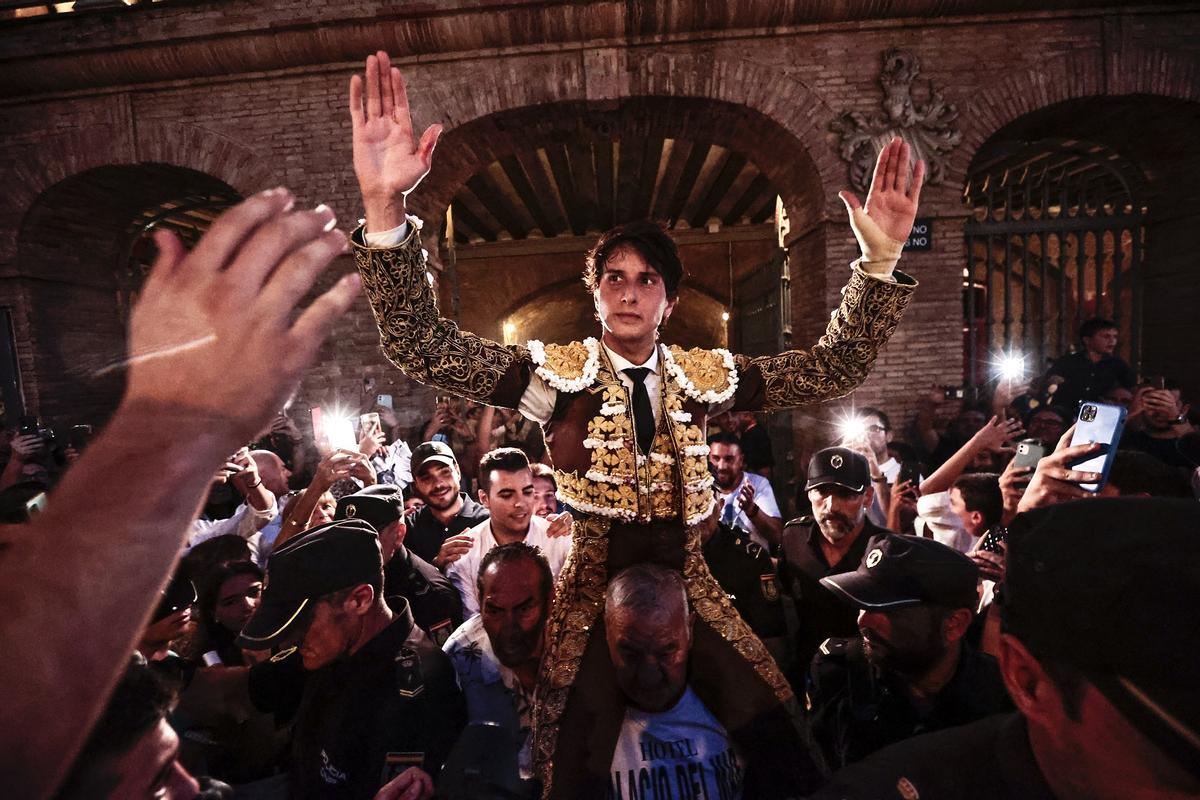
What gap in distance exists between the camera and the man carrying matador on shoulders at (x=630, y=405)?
1.79 m

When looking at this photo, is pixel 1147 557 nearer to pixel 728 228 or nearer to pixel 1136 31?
pixel 1136 31

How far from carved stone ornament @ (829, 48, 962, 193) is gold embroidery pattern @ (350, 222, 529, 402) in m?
6.38

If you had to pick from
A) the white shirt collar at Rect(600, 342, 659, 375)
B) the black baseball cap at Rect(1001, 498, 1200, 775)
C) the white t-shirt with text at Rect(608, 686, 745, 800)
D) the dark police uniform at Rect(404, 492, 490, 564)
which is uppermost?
the white shirt collar at Rect(600, 342, 659, 375)

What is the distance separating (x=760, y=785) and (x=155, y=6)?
371 inches

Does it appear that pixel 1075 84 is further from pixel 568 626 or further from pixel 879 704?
pixel 568 626

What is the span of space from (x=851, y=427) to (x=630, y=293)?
5.04 m

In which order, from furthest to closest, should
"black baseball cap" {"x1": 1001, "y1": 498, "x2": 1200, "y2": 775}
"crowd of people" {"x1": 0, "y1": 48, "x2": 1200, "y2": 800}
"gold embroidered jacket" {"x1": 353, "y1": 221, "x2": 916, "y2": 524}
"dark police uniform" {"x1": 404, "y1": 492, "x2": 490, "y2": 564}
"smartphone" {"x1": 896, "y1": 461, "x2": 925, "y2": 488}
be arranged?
"smartphone" {"x1": 896, "y1": 461, "x2": 925, "y2": 488} → "dark police uniform" {"x1": 404, "y1": 492, "x2": 490, "y2": 564} → "gold embroidered jacket" {"x1": 353, "y1": 221, "x2": 916, "y2": 524} → "black baseball cap" {"x1": 1001, "y1": 498, "x2": 1200, "y2": 775} → "crowd of people" {"x1": 0, "y1": 48, "x2": 1200, "y2": 800}

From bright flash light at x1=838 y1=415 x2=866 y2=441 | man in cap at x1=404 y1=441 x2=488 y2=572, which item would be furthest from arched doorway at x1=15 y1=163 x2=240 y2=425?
bright flash light at x1=838 y1=415 x2=866 y2=441

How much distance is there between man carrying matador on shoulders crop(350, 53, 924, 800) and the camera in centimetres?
179

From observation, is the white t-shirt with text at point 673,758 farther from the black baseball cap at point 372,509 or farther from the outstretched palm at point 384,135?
the outstretched palm at point 384,135

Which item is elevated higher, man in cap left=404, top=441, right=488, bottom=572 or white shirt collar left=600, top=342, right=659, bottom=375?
white shirt collar left=600, top=342, right=659, bottom=375

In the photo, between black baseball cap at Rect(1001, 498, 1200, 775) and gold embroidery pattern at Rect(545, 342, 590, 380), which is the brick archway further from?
black baseball cap at Rect(1001, 498, 1200, 775)

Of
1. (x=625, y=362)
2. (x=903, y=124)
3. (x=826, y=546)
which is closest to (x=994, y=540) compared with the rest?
(x=826, y=546)

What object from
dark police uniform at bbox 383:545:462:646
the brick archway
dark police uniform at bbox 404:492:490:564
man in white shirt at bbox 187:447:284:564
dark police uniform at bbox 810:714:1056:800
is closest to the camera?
dark police uniform at bbox 810:714:1056:800
